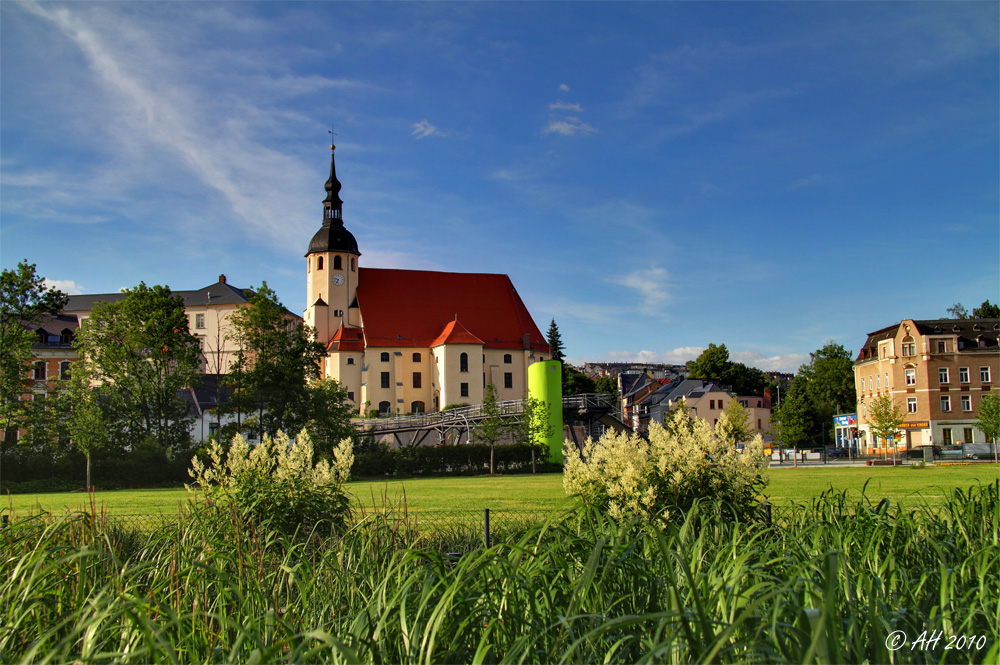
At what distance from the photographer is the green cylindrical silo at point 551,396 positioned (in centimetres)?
4366

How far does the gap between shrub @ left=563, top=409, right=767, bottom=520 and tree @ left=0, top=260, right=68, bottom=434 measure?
112 ft

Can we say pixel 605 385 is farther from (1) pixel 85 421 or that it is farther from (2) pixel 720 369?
(1) pixel 85 421

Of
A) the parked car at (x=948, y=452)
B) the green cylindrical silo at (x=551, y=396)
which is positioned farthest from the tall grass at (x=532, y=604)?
the parked car at (x=948, y=452)

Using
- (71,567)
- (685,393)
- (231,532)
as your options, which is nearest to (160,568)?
(71,567)

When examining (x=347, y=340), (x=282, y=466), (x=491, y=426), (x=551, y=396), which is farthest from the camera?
(x=347, y=340)

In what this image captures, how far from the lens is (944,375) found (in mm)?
59500

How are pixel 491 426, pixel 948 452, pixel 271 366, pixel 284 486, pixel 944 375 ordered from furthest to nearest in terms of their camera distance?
pixel 944 375
pixel 948 452
pixel 491 426
pixel 271 366
pixel 284 486

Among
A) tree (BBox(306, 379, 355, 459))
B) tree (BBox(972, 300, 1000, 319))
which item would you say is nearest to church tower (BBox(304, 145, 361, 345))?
tree (BBox(306, 379, 355, 459))


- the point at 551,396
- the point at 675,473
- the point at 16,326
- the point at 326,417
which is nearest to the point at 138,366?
the point at 16,326

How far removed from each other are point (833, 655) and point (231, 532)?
200 inches

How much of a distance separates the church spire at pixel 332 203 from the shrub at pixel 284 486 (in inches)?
2762

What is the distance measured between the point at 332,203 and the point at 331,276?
8062 millimetres

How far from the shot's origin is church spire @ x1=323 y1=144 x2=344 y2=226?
76125 mm

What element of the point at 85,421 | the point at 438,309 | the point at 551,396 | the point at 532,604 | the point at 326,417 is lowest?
the point at 532,604
